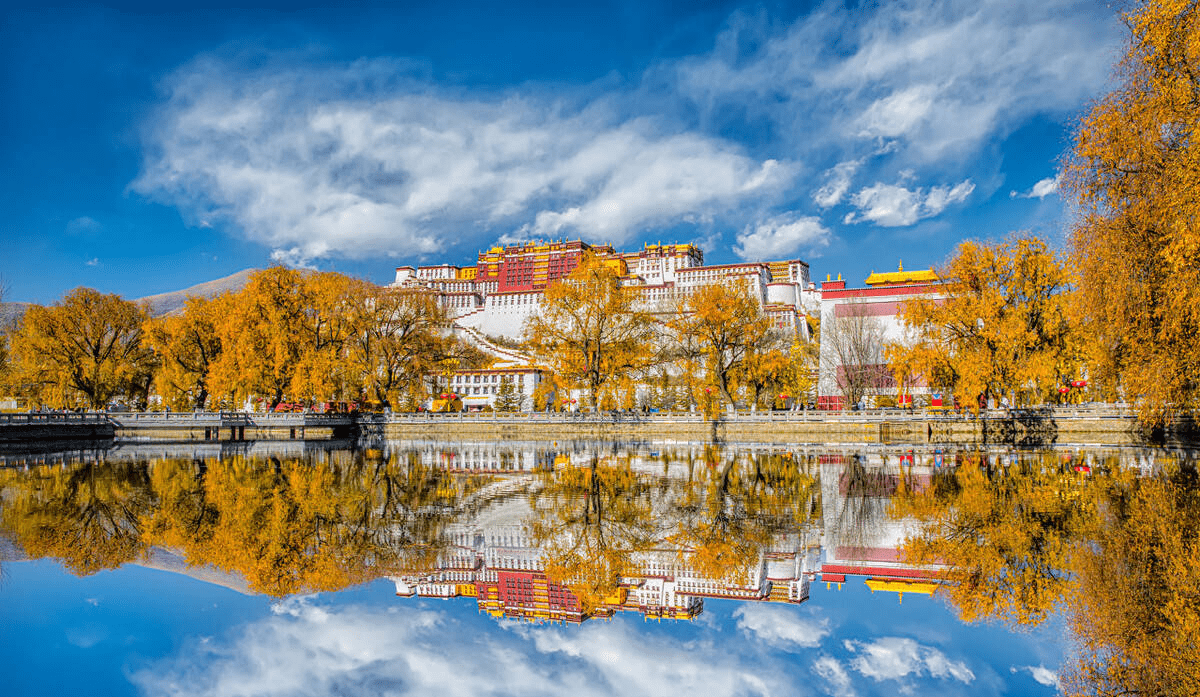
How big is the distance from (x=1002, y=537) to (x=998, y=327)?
3111 centimetres

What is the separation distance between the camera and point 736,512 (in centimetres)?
1107

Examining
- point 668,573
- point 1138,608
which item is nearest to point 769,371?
point 668,573

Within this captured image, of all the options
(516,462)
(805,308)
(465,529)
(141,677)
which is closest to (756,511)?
(465,529)

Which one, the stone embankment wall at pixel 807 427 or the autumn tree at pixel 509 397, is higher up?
the autumn tree at pixel 509 397

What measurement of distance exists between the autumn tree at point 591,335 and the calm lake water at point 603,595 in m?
30.3

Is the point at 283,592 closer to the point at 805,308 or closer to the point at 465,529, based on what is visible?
the point at 465,529

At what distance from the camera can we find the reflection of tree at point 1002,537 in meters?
6.13

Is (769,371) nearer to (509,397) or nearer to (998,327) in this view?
(998,327)

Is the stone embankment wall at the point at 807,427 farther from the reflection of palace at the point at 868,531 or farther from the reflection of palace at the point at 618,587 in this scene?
the reflection of palace at the point at 618,587

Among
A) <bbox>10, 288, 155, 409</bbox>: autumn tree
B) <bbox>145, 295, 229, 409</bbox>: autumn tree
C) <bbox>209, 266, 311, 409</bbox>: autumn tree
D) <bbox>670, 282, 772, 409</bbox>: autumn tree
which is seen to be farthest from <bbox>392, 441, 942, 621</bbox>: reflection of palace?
<bbox>10, 288, 155, 409</bbox>: autumn tree

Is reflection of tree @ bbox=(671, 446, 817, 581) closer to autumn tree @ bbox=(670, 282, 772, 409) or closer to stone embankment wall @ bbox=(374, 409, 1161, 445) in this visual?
stone embankment wall @ bbox=(374, 409, 1161, 445)

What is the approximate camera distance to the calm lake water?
4812 mm

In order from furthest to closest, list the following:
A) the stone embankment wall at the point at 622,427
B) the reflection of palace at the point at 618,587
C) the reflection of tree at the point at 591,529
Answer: the stone embankment wall at the point at 622,427 → the reflection of tree at the point at 591,529 → the reflection of palace at the point at 618,587

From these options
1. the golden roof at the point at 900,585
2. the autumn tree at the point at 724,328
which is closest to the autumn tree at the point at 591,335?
the autumn tree at the point at 724,328
